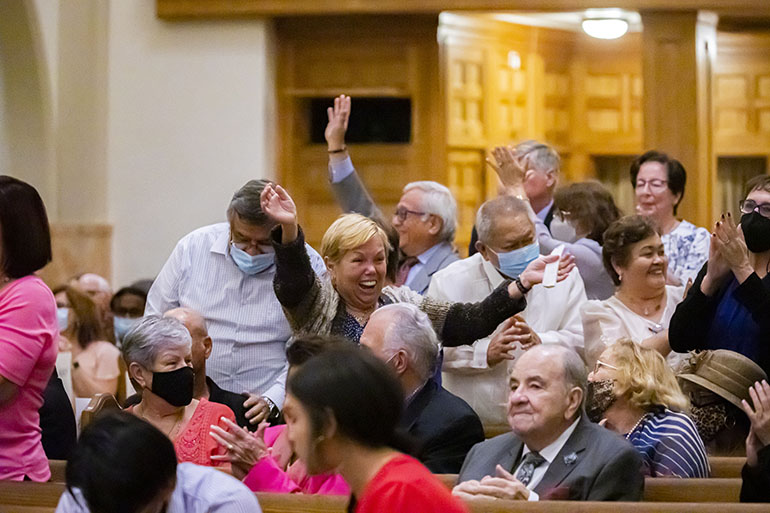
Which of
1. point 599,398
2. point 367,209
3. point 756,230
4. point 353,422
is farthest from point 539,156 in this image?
point 353,422

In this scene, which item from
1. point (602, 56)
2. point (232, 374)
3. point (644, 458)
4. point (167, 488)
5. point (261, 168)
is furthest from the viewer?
point (602, 56)

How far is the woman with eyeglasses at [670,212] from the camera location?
5.40 metres

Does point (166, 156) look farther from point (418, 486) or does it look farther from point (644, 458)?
point (418, 486)

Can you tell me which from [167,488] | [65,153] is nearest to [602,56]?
[65,153]

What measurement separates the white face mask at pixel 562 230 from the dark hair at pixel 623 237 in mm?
711

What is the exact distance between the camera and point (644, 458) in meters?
3.58

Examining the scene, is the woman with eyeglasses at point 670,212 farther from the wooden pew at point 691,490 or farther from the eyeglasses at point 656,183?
the wooden pew at point 691,490

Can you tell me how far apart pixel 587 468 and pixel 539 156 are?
274 cm

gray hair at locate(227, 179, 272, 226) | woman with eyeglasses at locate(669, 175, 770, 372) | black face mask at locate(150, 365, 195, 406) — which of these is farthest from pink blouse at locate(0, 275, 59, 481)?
woman with eyeglasses at locate(669, 175, 770, 372)

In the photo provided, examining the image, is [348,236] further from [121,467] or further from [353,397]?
[353,397]

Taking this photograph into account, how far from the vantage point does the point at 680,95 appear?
300 inches

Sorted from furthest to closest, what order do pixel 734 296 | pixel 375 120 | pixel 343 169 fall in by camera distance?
pixel 375 120 < pixel 343 169 < pixel 734 296

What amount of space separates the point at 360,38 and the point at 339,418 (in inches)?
242

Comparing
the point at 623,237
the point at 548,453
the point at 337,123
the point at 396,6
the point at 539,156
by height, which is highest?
the point at 396,6
